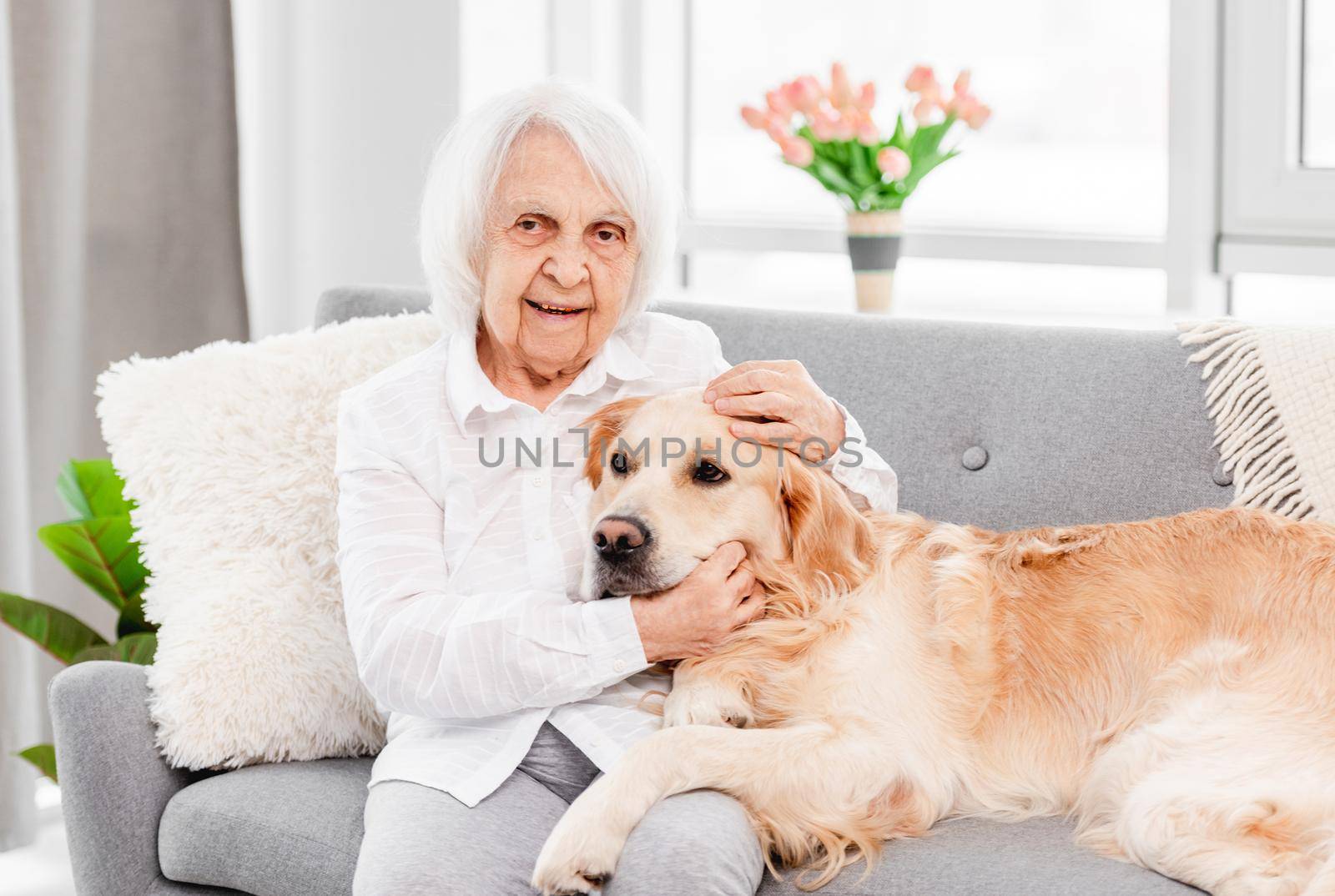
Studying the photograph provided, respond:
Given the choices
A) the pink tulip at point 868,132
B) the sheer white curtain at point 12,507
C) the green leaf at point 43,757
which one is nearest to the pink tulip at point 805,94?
the pink tulip at point 868,132

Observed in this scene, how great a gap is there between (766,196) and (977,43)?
28.6 inches

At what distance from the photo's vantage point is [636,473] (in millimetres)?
1746

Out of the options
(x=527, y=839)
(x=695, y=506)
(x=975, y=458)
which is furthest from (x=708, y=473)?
(x=975, y=458)

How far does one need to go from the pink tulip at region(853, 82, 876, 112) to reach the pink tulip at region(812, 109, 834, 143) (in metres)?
0.08

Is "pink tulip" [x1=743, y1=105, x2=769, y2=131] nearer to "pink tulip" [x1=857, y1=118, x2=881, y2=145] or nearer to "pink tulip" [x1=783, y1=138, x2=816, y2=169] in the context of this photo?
"pink tulip" [x1=783, y1=138, x2=816, y2=169]

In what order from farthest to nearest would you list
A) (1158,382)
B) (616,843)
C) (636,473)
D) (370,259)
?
(370,259) < (1158,382) < (636,473) < (616,843)

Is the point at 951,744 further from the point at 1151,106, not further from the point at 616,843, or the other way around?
the point at 1151,106

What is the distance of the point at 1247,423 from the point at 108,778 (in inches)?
68.9

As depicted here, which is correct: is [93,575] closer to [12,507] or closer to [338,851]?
[12,507]

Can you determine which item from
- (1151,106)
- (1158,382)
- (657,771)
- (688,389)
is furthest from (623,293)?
(1151,106)

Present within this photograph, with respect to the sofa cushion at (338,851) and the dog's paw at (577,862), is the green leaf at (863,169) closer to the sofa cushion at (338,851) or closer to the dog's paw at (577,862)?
the sofa cushion at (338,851)

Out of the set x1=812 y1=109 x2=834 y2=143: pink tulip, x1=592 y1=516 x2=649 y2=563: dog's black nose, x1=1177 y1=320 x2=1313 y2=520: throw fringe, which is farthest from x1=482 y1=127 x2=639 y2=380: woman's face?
x1=812 y1=109 x2=834 y2=143: pink tulip

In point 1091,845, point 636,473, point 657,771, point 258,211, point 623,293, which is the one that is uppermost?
point 258,211

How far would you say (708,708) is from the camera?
1.64 m
